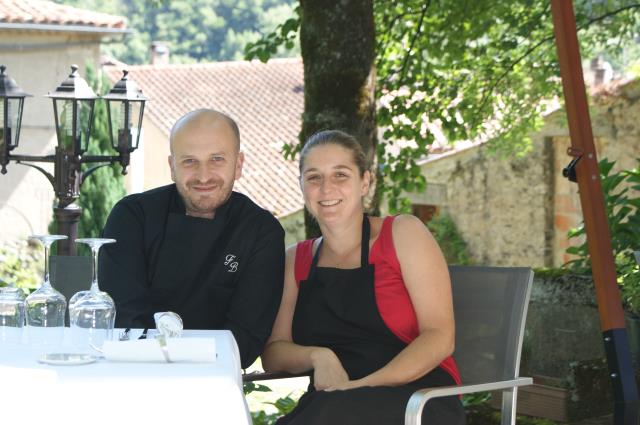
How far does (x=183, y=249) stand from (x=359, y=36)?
2.79 m

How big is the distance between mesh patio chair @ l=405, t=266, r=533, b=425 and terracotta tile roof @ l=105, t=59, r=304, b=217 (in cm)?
2436

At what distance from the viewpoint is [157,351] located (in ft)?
8.30

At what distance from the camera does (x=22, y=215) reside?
69.0 feet

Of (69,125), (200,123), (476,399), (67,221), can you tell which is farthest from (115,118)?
(200,123)

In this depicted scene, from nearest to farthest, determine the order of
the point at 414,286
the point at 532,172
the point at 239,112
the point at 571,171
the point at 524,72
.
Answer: the point at 414,286, the point at 571,171, the point at 524,72, the point at 532,172, the point at 239,112

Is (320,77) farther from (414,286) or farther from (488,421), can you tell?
(414,286)

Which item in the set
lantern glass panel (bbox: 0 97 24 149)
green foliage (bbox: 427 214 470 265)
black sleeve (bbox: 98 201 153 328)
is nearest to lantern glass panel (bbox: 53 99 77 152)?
lantern glass panel (bbox: 0 97 24 149)

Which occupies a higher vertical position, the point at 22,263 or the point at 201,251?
the point at 22,263

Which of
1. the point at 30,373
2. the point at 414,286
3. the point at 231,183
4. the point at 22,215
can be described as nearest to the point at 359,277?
the point at 414,286

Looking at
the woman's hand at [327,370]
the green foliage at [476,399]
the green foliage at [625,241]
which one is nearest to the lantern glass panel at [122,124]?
the green foliage at [476,399]

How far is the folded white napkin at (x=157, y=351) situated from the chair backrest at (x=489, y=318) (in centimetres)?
135

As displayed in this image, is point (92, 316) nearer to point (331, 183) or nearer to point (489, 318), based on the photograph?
point (331, 183)

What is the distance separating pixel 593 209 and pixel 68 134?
3.84 metres

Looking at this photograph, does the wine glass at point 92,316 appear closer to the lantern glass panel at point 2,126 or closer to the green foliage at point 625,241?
the green foliage at point 625,241
